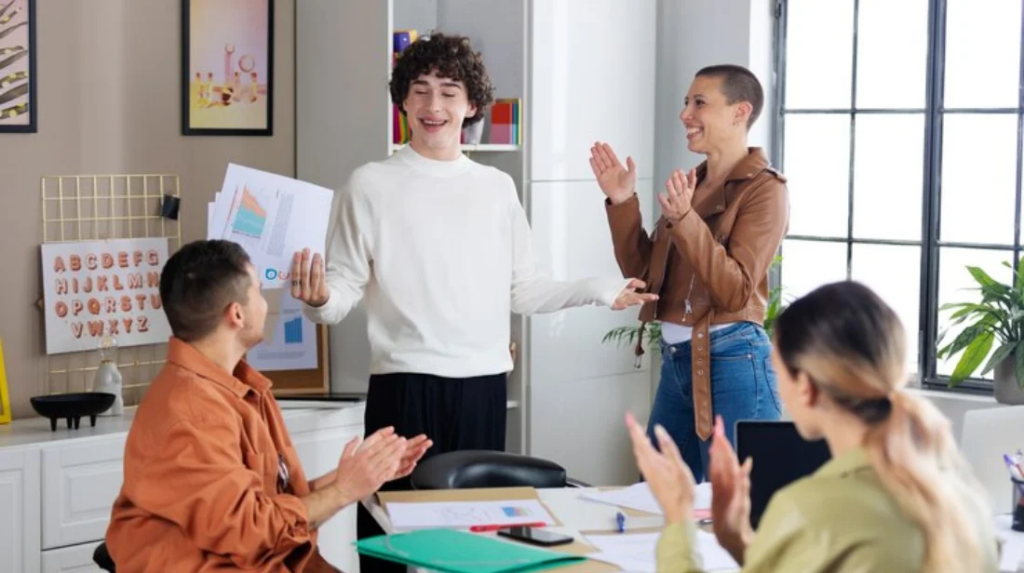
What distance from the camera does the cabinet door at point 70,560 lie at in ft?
13.6

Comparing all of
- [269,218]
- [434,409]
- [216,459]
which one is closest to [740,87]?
[434,409]

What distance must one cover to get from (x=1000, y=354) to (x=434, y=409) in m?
1.98

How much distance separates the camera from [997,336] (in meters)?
4.83

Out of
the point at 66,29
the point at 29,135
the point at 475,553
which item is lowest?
the point at 475,553

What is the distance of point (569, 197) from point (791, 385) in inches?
136

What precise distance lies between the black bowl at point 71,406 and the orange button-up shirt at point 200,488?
159 cm

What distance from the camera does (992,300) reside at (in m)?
4.80

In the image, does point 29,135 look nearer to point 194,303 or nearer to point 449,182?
point 449,182

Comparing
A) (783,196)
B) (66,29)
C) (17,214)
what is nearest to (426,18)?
(66,29)

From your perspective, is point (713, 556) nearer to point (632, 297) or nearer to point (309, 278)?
point (632, 297)

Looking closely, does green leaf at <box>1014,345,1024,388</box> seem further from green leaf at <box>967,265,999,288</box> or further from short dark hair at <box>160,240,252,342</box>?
short dark hair at <box>160,240,252,342</box>

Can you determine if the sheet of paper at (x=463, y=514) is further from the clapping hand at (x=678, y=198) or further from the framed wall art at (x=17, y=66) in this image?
the framed wall art at (x=17, y=66)

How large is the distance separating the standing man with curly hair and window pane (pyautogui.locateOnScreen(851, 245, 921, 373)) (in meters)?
1.76

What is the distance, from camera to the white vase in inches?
180
